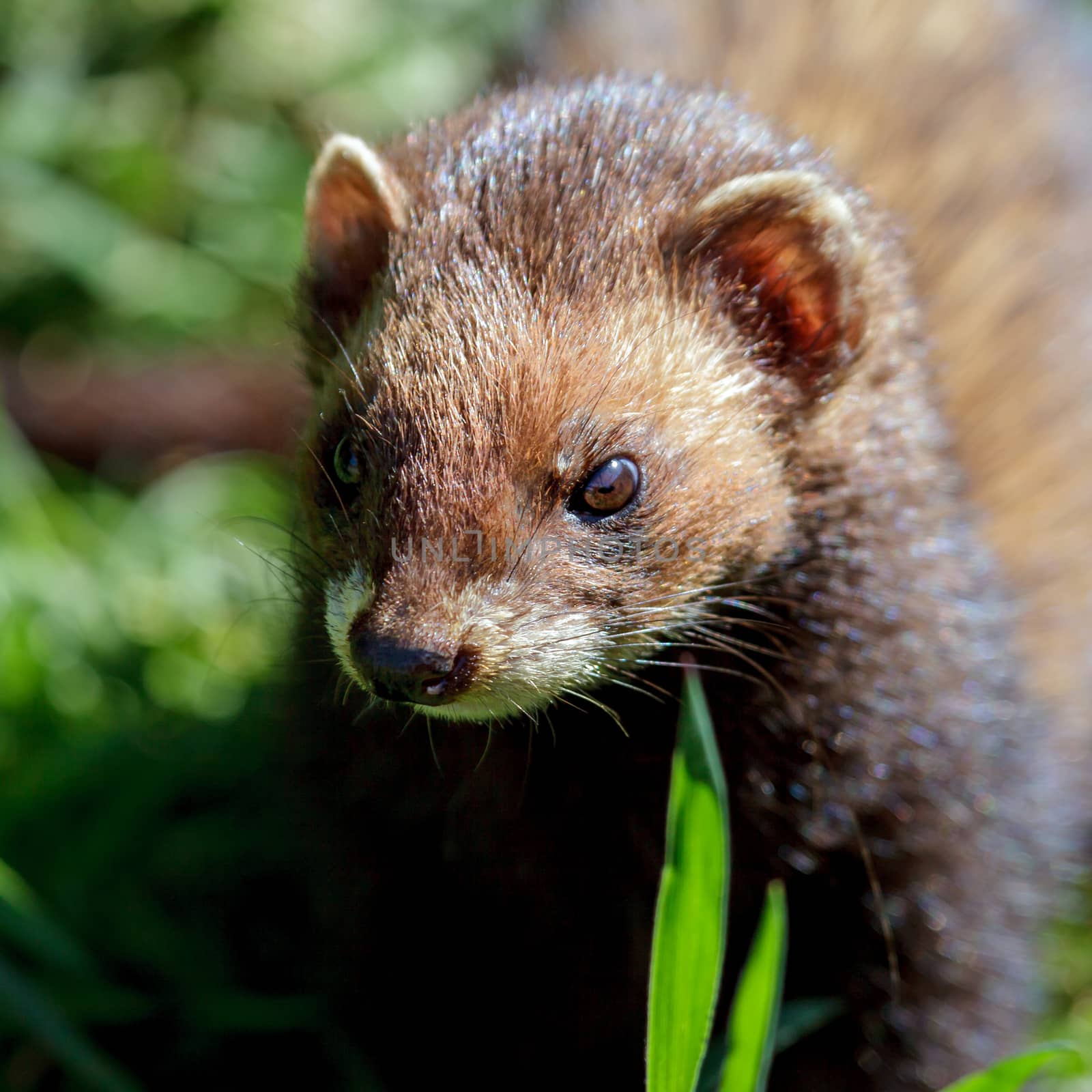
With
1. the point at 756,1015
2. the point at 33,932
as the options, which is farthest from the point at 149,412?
the point at 756,1015

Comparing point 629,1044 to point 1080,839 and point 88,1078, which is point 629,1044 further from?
point 1080,839

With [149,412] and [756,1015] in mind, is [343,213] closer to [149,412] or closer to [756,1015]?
[756,1015]

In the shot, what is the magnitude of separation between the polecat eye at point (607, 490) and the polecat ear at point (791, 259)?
1.21 ft

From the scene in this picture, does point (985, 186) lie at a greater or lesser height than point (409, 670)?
greater

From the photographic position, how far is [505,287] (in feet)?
6.93

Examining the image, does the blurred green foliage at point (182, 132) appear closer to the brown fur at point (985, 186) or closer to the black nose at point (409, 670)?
the brown fur at point (985, 186)

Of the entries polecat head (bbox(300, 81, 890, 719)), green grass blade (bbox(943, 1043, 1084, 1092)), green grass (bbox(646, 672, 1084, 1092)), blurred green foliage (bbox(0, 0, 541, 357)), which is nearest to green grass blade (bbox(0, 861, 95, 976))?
polecat head (bbox(300, 81, 890, 719))

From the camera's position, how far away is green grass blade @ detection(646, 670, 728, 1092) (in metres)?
2.04

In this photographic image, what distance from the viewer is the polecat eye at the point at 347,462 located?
7.05 ft

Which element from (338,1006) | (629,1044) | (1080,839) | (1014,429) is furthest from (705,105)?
(1080,839)

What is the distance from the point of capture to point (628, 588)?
2070 millimetres

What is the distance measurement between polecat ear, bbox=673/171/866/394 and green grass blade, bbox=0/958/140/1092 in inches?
68.1

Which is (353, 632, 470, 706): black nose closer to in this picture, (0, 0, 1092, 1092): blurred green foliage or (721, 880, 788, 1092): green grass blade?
(721, 880, 788, 1092): green grass blade

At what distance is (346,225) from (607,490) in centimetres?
71
